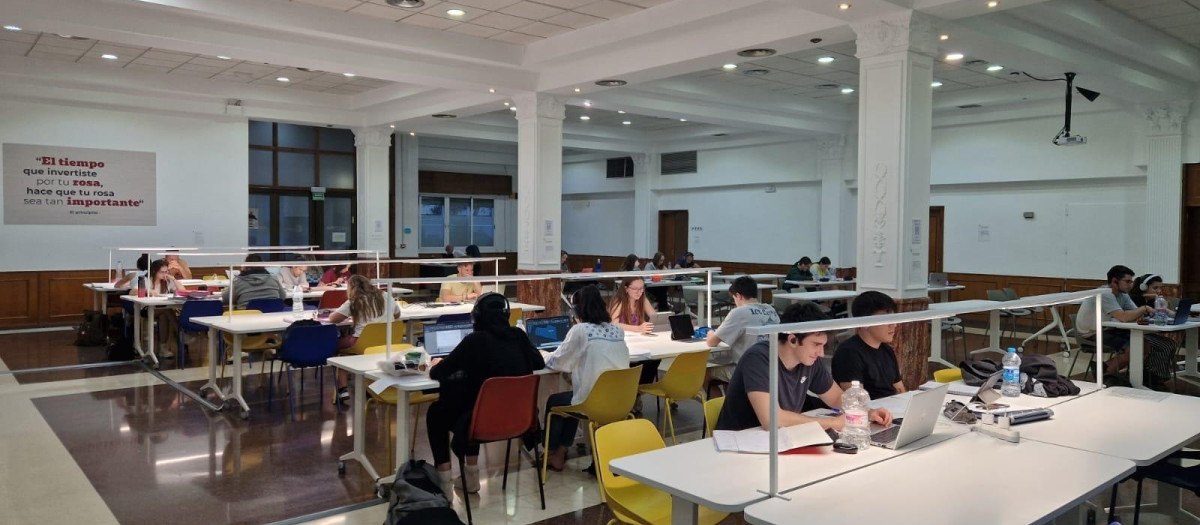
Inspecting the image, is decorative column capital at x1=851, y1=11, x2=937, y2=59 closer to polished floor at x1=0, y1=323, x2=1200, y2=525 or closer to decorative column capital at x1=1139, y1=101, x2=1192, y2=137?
polished floor at x1=0, y1=323, x2=1200, y2=525

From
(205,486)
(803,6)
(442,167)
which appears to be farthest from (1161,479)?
(442,167)

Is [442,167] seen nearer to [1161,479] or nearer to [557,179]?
[557,179]

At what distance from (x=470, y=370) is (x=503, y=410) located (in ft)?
0.96

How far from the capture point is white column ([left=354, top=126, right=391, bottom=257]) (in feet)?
45.3

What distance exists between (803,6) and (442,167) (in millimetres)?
12925

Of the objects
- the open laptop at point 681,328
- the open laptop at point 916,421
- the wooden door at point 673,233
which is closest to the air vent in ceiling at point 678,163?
the wooden door at point 673,233

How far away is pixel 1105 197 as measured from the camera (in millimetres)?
11656

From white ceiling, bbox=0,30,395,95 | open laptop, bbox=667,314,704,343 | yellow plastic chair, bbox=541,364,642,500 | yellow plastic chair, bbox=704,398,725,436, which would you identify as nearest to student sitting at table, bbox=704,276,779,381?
open laptop, bbox=667,314,704,343

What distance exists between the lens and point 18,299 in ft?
37.2

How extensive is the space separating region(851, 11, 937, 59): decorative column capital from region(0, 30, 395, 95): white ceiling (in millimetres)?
5813

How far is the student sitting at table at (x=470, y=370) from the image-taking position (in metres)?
4.32

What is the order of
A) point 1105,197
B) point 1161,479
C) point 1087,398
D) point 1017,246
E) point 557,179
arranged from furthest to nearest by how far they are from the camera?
point 1017,246 < point 1105,197 < point 557,179 < point 1087,398 < point 1161,479

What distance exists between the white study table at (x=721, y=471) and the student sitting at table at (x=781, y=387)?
0.28 meters

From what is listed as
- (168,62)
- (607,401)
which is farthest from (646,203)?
(607,401)
